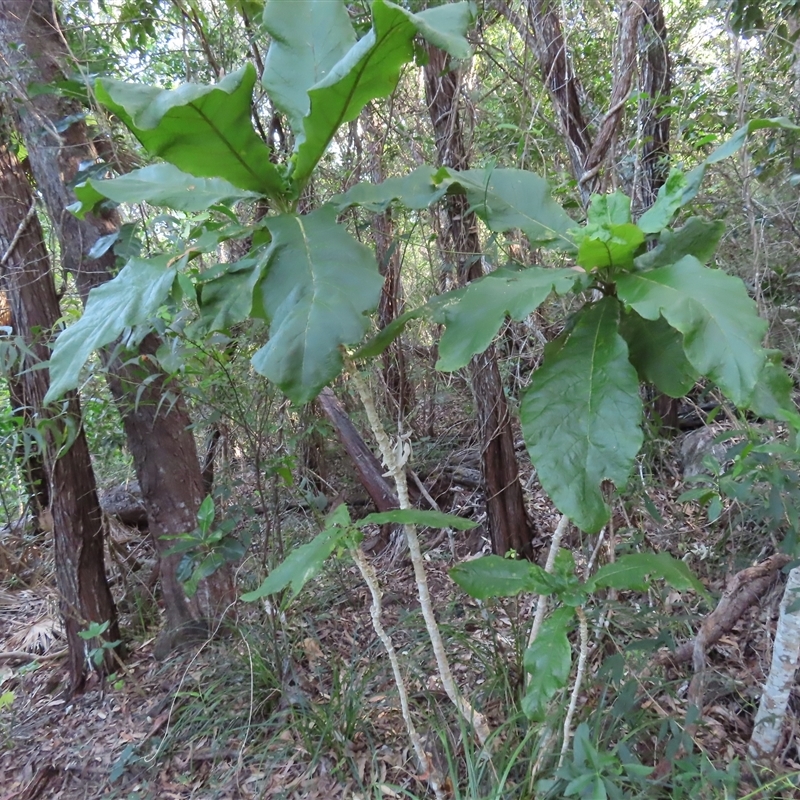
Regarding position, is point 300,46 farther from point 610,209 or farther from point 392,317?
point 392,317

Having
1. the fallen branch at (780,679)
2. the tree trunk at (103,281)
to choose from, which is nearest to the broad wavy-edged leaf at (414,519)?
the fallen branch at (780,679)

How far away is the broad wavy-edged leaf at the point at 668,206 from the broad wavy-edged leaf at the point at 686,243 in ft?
0.11

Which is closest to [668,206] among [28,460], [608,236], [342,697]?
[608,236]

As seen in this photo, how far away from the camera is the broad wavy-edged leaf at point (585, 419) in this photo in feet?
3.29

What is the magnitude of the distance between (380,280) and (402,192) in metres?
0.34

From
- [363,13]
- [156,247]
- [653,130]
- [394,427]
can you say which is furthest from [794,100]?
[156,247]

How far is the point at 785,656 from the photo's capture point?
5.30ft

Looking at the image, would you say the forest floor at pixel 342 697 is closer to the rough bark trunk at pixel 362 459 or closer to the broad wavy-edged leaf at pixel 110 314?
the rough bark trunk at pixel 362 459

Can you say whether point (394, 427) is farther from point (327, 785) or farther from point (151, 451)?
point (327, 785)

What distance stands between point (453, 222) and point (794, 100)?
1.72 m

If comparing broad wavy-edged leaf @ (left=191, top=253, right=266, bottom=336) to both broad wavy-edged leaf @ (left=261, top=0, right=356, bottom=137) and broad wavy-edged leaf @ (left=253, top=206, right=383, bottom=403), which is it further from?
broad wavy-edged leaf @ (left=261, top=0, right=356, bottom=137)

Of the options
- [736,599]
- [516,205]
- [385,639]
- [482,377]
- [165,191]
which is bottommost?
[736,599]

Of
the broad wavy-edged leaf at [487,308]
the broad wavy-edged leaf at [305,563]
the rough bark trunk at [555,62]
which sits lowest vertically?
the broad wavy-edged leaf at [305,563]

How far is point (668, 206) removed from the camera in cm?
112
